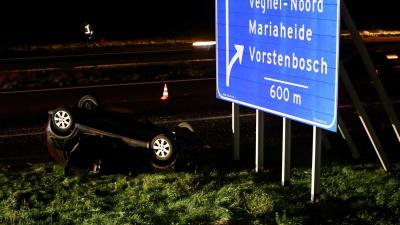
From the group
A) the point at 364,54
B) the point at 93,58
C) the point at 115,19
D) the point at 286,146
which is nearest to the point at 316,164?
the point at 286,146

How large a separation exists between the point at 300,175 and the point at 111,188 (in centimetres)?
231

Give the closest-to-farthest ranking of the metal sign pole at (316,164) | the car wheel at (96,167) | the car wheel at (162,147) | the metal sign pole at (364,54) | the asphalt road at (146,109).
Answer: the metal sign pole at (316,164), the metal sign pole at (364,54), the car wheel at (162,147), the car wheel at (96,167), the asphalt road at (146,109)

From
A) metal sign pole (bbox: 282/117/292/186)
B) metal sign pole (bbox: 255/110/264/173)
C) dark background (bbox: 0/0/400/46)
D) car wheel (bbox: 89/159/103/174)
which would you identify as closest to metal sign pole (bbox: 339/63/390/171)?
metal sign pole (bbox: 282/117/292/186)

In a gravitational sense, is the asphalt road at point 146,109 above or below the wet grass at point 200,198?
below

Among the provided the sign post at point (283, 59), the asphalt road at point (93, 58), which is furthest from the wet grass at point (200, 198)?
the asphalt road at point (93, 58)

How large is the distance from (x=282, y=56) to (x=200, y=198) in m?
1.73

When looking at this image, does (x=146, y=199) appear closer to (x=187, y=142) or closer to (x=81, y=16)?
(x=187, y=142)

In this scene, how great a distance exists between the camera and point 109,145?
27.2 feet

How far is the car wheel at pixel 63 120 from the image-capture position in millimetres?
8312

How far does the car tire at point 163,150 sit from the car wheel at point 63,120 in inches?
43.1

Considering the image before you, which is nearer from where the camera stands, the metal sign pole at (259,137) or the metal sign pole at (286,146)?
the metal sign pole at (286,146)

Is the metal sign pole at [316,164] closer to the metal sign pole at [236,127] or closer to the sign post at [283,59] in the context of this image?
the sign post at [283,59]

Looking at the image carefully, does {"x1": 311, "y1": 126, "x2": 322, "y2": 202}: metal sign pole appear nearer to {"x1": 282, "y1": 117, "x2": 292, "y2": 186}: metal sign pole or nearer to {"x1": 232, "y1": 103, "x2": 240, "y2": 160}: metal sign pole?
{"x1": 282, "y1": 117, "x2": 292, "y2": 186}: metal sign pole

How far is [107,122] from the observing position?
8.49 metres
